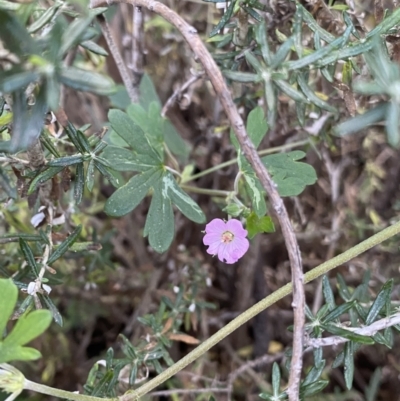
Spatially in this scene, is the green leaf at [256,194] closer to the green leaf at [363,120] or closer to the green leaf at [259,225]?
the green leaf at [259,225]

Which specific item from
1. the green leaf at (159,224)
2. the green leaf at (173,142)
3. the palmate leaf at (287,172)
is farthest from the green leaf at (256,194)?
the green leaf at (173,142)

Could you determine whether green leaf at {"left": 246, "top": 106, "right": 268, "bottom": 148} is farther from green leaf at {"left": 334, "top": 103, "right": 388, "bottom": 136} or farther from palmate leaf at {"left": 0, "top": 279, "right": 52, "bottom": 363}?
palmate leaf at {"left": 0, "top": 279, "right": 52, "bottom": 363}

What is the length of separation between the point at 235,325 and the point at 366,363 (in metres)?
1.04

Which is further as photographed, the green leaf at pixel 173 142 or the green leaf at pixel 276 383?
the green leaf at pixel 173 142

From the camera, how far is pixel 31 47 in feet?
1.63

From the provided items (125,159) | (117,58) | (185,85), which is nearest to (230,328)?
(125,159)

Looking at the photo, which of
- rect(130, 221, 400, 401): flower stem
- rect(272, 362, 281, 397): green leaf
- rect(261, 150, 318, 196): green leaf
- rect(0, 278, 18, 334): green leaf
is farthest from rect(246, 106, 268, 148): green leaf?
rect(0, 278, 18, 334): green leaf

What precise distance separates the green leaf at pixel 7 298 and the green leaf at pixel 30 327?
1.1 inches

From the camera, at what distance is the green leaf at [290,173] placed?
2.79 ft

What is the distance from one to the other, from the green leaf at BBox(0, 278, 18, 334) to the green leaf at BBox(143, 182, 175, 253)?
33 cm

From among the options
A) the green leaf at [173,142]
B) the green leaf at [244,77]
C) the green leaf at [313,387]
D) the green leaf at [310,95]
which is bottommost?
the green leaf at [173,142]

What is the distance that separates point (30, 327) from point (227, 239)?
0.38 meters

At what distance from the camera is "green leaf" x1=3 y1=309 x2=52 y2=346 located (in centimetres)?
52

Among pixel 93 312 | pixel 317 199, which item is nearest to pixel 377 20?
pixel 317 199
